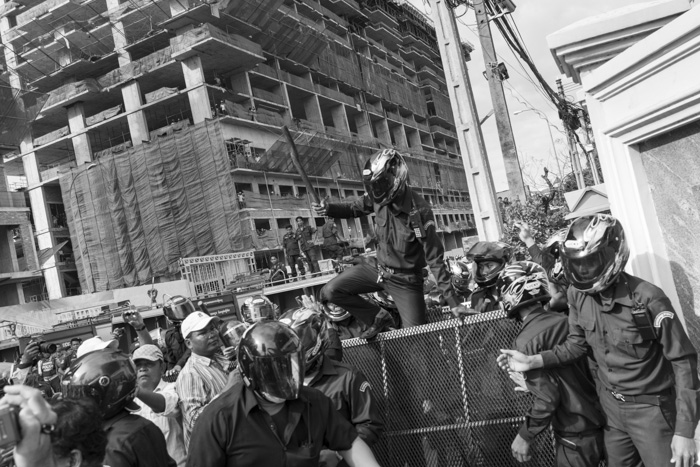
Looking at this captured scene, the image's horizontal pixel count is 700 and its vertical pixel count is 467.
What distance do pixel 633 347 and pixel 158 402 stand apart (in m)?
2.87

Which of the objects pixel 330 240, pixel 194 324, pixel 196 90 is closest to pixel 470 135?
pixel 194 324

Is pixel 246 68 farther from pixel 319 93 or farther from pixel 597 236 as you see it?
pixel 597 236

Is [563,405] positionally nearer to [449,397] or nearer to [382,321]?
[449,397]

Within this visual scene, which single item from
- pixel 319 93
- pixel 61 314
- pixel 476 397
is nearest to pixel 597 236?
pixel 476 397

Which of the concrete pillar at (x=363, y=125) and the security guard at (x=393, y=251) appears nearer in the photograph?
the security guard at (x=393, y=251)

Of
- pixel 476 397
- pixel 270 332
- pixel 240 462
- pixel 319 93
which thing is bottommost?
pixel 476 397

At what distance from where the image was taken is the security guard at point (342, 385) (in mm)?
3545

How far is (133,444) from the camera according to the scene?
9.05 feet

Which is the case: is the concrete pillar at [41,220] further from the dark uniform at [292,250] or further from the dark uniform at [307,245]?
the dark uniform at [307,245]

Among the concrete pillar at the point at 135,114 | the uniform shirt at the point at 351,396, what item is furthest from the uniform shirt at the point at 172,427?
the concrete pillar at the point at 135,114

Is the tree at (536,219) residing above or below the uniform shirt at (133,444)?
above

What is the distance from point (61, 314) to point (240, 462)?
1050 inches

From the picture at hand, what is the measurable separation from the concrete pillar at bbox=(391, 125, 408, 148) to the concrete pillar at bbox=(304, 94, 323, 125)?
56.7ft

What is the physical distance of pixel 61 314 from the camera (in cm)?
2584
